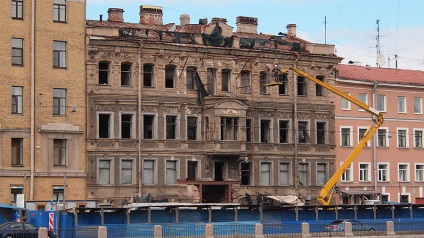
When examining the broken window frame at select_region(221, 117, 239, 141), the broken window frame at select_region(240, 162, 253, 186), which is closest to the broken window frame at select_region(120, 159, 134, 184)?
the broken window frame at select_region(221, 117, 239, 141)

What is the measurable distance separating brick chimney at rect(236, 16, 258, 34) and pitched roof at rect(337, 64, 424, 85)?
26.2 ft

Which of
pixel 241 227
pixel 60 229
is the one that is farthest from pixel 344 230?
pixel 60 229

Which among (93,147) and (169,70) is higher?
(169,70)

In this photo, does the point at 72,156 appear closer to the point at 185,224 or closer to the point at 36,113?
the point at 36,113

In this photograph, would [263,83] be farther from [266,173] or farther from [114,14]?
[114,14]

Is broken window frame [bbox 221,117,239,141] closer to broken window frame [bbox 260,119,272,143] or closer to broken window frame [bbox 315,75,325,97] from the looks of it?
broken window frame [bbox 260,119,272,143]

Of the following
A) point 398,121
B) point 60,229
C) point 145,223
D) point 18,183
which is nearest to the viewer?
point 60,229

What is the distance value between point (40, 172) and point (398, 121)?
1293 inches

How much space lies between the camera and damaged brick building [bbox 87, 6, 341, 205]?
76.3m

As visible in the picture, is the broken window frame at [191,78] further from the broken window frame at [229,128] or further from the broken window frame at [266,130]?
the broken window frame at [266,130]

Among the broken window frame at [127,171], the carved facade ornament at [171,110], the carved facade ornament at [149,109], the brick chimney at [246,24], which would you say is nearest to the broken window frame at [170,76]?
the carved facade ornament at [171,110]

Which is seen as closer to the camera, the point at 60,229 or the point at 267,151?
the point at 60,229

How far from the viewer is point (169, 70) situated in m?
79.4

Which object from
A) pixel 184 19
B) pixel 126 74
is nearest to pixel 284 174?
pixel 184 19
